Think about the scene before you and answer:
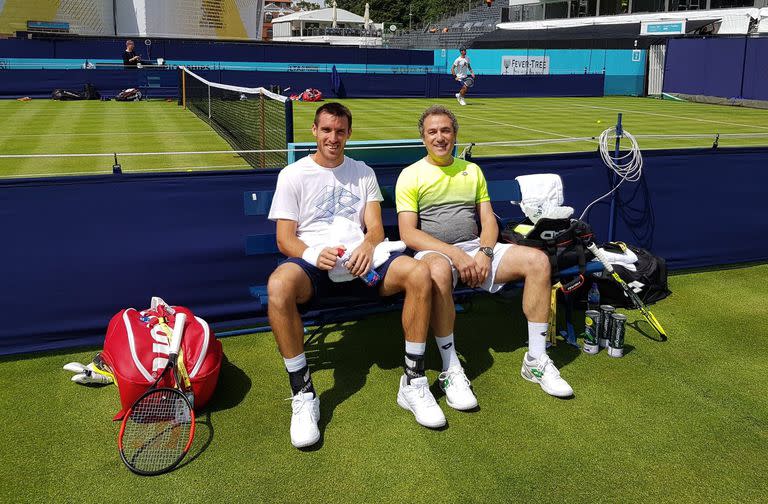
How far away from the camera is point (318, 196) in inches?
181

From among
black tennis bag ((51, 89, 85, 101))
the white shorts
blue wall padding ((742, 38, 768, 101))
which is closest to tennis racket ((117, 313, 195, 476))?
the white shorts

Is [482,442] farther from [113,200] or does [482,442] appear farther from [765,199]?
[765,199]

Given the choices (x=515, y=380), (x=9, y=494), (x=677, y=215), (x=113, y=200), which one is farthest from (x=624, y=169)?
(x=9, y=494)

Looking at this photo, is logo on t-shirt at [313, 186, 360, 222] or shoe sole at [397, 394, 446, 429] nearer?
shoe sole at [397, 394, 446, 429]

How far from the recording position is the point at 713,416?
13.7ft

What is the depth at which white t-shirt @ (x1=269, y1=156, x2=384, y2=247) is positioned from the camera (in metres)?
4.52

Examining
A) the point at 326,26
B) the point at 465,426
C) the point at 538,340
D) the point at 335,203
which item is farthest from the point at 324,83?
the point at 326,26

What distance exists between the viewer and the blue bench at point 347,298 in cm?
475

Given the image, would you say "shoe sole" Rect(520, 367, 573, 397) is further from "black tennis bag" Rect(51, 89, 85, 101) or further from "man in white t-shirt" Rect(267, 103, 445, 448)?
"black tennis bag" Rect(51, 89, 85, 101)

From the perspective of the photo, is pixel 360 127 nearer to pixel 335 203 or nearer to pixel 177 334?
pixel 335 203

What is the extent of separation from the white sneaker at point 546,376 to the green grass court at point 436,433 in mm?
71

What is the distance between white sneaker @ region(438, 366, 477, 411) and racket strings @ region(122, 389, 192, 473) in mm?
1614

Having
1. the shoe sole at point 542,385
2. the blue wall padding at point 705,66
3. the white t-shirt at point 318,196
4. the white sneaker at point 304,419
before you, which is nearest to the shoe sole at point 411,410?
the white sneaker at point 304,419

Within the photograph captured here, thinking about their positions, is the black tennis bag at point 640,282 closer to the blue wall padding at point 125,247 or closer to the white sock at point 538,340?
the blue wall padding at point 125,247
